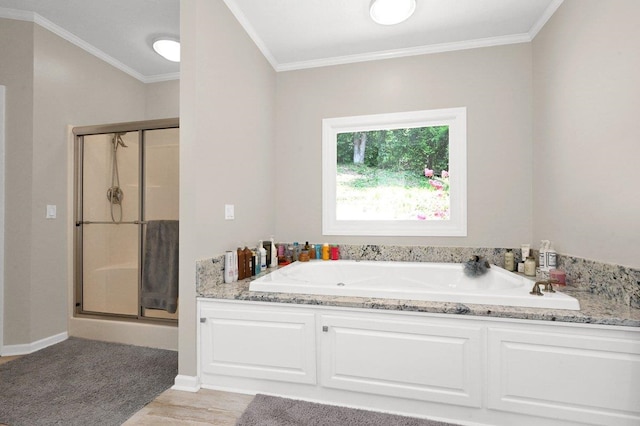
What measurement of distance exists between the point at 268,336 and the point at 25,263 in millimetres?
2183

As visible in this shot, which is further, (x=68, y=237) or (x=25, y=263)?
(x=68, y=237)

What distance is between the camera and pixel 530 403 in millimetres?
1430

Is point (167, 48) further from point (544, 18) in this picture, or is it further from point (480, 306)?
point (480, 306)

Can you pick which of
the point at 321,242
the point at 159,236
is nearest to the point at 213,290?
the point at 159,236

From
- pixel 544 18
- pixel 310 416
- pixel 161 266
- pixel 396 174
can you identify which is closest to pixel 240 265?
pixel 161 266

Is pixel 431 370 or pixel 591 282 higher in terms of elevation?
pixel 591 282

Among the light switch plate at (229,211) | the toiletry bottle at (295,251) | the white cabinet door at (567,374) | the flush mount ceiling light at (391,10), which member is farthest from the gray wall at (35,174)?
the white cabinet door at (567,374)

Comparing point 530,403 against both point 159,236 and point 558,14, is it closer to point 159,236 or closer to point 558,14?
point 558,14

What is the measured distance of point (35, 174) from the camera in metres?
2.42

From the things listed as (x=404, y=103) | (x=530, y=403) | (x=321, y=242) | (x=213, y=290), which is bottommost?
(x=530, y=403)

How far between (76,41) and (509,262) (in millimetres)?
4335

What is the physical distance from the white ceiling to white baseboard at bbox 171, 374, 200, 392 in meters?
2.52

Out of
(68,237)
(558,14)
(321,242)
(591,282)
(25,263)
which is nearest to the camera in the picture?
(591,282)

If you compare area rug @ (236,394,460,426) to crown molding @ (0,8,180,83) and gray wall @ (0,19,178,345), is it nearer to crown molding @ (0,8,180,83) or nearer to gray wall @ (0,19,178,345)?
gray wall @ (0,19,178,345)
